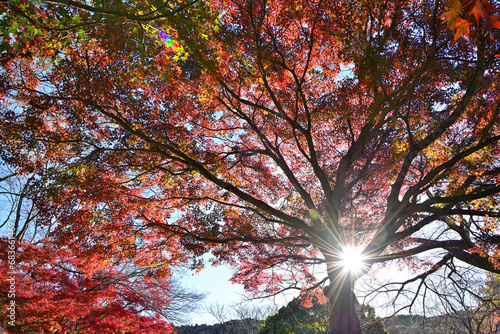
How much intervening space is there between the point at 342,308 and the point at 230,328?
1635cm

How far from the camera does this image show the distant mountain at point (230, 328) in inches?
723

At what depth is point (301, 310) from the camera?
14703 mm

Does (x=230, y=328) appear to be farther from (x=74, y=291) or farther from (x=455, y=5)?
(x=455, y=5)

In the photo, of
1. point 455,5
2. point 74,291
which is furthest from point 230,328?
point 455,5

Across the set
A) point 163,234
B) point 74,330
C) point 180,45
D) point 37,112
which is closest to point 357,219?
point 163,234

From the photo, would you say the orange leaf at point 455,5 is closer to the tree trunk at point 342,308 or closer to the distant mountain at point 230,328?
the tree trunk at point 342,308

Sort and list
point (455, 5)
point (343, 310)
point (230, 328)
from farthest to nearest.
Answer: point (230, 328), point (343, 310), point (455, 5)

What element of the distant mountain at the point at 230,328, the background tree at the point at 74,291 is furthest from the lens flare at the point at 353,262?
the distant mountain at the point at 230,328

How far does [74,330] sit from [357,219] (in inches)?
387

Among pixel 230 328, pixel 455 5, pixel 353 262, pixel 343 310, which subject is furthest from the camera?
pixel 230 328

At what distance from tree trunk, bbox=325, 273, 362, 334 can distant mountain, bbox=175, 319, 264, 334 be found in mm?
13863

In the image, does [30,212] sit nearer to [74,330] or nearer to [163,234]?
[74,330]

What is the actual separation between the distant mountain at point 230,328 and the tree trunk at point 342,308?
13863mm

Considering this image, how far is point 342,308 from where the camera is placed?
571 centimetres
